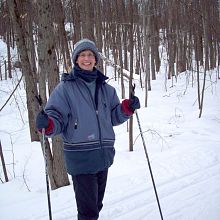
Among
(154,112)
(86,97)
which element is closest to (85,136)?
(86,97)

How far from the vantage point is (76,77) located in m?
3.18

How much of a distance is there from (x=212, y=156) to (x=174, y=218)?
263cm

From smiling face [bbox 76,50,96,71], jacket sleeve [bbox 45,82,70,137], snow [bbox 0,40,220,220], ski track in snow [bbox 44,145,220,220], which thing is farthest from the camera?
snow [bbox 0,40,220,220]

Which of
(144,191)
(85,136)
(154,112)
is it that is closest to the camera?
(85,136)

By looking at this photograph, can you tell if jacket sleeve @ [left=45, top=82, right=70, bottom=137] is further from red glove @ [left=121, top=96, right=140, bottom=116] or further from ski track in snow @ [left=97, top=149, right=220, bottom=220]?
ski track in snow @ [left=97, top=149, right=220, bottom=220]

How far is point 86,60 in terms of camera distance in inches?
126

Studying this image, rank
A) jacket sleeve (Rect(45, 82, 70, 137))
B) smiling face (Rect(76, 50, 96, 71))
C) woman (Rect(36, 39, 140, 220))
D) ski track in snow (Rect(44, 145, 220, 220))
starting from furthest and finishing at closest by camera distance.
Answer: ski track in snow (Rect(44, 145, 220, 220))
smiling face (Rect(76, 50, 96, 71))
woman (Rect(36, 39, 140, 220))
jacket sleeve (Rect(45, 82, 70, 137))

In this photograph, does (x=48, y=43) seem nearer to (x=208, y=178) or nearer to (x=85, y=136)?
(x=85, y=136)

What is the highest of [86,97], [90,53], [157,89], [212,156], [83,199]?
[90,53]

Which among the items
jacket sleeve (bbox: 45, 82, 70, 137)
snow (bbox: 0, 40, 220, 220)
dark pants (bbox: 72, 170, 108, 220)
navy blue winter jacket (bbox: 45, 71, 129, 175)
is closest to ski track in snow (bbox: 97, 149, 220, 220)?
snow (bbox: 0, 40, 220, 220)

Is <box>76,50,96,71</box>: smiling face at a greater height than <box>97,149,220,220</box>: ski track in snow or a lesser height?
greater

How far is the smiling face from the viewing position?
3193 mm

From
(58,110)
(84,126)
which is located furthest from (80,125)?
(58,110)

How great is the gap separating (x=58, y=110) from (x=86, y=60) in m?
0.57
